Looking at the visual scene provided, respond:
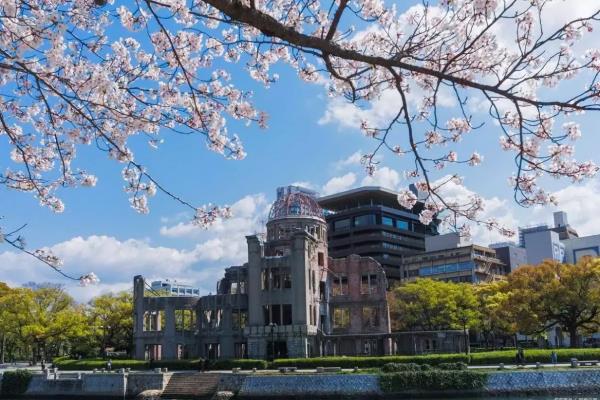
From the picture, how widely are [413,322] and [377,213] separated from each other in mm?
44503

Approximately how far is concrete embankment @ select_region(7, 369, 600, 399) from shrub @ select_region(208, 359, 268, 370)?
6049 millimetres

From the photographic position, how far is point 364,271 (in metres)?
62.3

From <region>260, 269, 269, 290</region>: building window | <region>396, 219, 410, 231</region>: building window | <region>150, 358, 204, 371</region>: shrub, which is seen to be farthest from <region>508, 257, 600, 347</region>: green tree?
<region>396, 219, 410, 231</region>: building window

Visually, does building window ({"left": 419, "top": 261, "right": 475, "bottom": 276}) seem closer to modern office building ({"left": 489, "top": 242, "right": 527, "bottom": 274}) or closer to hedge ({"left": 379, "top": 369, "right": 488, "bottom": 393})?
modern office building ({"left": 489, "top": 242, "right": 527, "bottom": 274})

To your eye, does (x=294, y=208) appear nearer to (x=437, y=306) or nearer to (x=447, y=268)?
(x=437, y=306)

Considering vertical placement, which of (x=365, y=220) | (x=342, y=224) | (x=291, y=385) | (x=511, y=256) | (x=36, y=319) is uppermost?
(x=365, y=220)

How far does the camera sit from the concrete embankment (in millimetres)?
33250

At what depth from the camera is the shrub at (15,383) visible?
1766 inches

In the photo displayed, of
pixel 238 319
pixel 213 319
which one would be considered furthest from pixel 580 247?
pixel 213 319

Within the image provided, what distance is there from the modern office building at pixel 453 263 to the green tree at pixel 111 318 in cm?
4346

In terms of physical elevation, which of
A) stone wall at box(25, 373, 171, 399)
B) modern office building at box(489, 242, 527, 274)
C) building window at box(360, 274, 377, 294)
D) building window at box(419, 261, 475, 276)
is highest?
modern office building at box(489, 242, 527, 274)

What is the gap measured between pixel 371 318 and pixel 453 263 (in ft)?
124

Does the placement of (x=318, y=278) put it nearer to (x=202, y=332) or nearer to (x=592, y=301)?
(x=202, y=332)

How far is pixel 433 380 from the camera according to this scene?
35094 mm
